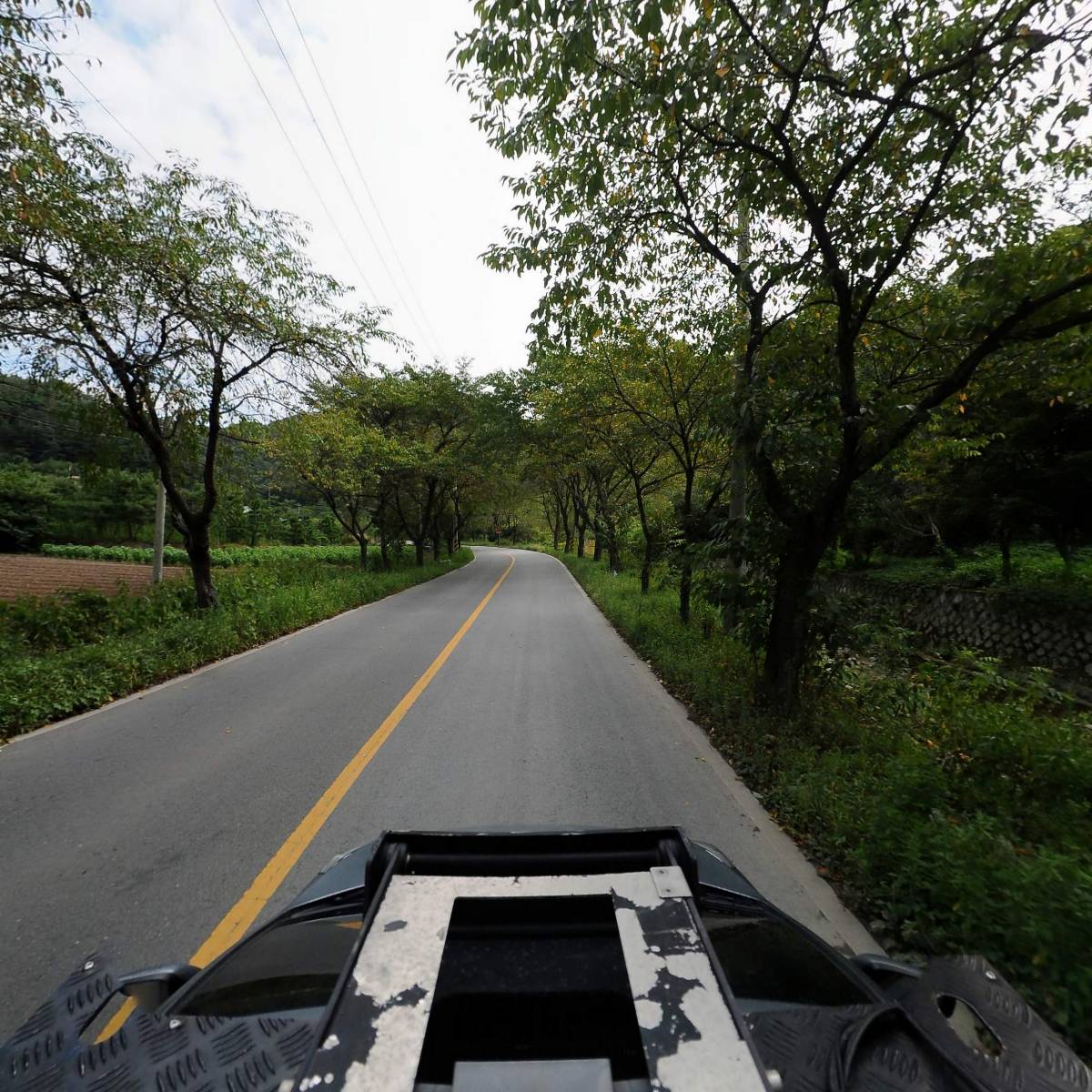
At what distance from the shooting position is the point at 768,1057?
3.72 ft

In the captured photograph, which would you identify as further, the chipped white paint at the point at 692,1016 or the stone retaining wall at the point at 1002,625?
the stone retaining wall at the point at 1002,625

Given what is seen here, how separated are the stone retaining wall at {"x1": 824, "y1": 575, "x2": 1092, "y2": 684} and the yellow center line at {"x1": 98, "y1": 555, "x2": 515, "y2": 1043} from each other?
621 centimetres

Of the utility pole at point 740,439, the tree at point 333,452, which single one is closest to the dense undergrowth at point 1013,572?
the utility pole at point 740,439

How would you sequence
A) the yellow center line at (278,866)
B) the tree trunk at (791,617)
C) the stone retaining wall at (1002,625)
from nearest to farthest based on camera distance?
the yellow center line at (278,866) → the tree trunk at (791,617) → the stone retaining wall at (1002,625)

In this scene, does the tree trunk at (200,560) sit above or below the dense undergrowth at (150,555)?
above

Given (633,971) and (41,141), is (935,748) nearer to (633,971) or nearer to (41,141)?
(633,971)

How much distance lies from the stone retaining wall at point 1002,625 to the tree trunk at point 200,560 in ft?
32.3

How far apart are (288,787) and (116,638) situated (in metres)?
5.41

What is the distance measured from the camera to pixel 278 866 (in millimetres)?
3203

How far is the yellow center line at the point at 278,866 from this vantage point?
8.24ft

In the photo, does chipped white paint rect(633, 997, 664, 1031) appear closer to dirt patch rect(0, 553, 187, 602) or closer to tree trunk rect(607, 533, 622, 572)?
dirt patch rect(0, 553, 187, 602)

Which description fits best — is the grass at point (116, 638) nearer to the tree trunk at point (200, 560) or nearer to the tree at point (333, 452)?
the tree trunk at point (200, 560)

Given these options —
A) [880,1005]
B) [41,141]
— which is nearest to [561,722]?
[880,1005]

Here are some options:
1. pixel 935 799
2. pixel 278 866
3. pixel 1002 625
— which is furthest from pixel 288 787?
pixel 1002 625
